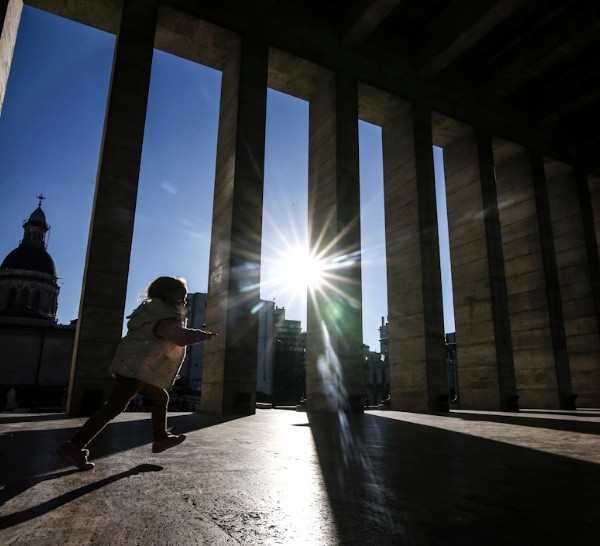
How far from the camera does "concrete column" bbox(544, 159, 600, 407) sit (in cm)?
1903

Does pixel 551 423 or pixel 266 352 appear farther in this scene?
pixel 266 352

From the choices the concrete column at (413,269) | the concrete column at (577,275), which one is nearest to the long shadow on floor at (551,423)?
the concrete column at (413,269)

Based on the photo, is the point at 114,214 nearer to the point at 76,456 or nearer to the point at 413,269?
the point at 76,456

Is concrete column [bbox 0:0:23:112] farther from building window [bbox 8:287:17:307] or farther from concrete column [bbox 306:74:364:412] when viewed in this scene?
building window [bbox 8:287:17:307]

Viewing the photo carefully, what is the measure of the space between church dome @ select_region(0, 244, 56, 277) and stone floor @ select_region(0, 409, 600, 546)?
67363 millimetres

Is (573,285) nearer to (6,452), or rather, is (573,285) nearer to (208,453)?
(208,453)

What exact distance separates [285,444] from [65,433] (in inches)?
124

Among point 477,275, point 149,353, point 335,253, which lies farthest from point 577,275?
point 149,353

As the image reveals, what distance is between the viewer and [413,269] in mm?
15492

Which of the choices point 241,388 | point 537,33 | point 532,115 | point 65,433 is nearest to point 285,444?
point 65,433

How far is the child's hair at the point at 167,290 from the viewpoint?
371 cm

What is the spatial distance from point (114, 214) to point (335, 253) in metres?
6.68

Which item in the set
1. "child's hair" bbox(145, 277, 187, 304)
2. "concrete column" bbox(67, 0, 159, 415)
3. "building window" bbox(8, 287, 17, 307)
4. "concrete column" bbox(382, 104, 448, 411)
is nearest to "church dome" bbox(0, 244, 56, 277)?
"building window" bbox(8, 287, 17, 307)

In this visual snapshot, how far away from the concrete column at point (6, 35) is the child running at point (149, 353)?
32.0 ft
